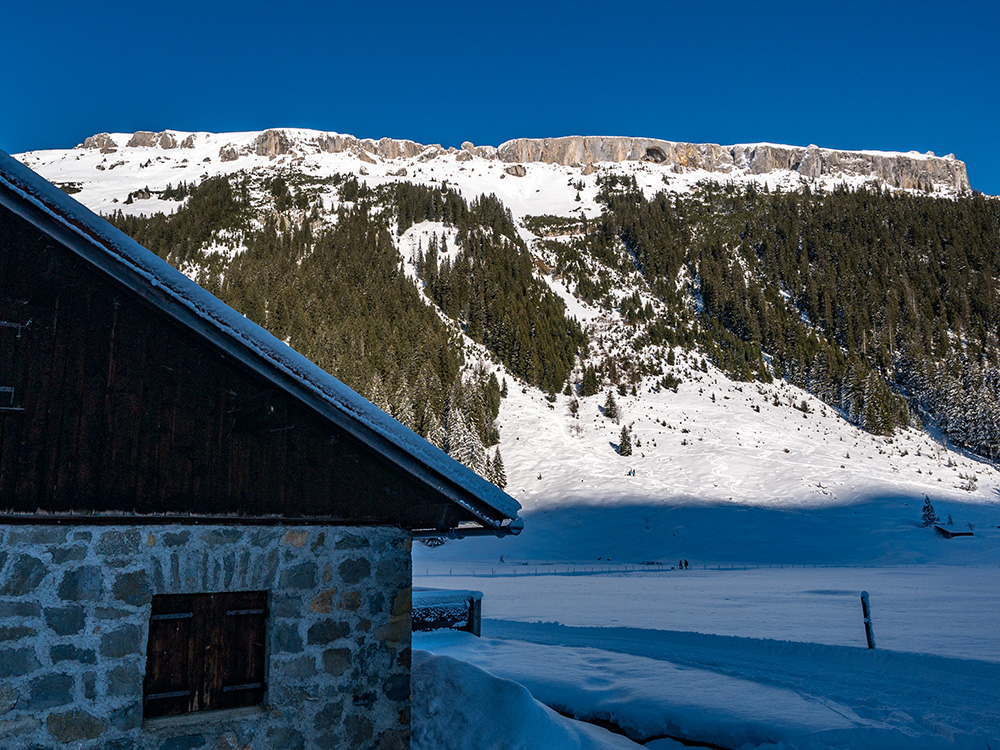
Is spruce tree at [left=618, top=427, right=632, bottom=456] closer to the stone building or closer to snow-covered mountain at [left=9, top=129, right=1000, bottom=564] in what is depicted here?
A: snow-covered mountain at [left=9, top=129, right=1000, bottom=564]

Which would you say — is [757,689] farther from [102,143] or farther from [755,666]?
[102,143]

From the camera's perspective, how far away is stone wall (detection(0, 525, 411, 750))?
4.12m

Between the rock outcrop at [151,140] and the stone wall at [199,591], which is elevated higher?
the rock outcrop at [151,140]

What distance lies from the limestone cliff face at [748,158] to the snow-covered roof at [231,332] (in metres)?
181

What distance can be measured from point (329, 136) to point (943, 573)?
187m

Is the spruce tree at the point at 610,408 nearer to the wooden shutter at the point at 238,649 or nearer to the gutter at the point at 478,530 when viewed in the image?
the gutter at the point at 478,530

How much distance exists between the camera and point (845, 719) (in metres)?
6.62

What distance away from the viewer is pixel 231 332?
4719 millimetres

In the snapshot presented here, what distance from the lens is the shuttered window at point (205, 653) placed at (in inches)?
178

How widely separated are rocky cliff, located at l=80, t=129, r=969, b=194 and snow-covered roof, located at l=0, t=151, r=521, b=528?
171m

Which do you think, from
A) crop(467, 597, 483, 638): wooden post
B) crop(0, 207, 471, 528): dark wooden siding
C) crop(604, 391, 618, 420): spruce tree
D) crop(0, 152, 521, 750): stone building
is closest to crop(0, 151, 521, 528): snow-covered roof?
crop(0, 152, 521, 750): stone building

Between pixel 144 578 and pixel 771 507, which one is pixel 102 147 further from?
pixel 144 578

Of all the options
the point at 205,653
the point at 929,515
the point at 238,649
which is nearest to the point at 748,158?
the point at 929,515

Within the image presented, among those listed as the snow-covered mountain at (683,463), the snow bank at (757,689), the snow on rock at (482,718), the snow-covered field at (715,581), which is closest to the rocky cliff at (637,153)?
the snow-covered mountain at (683,463)
